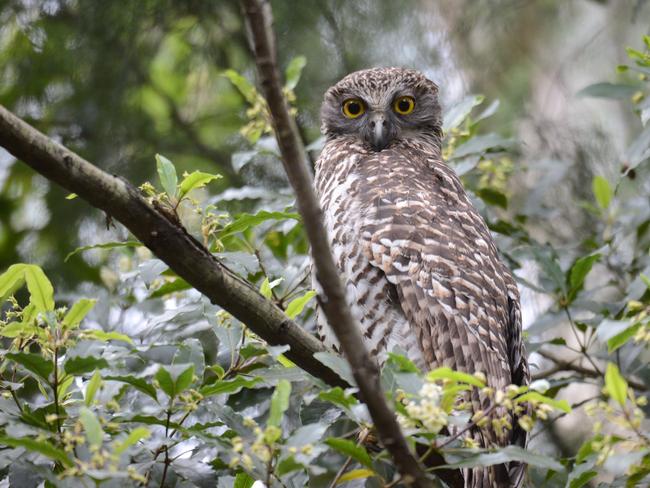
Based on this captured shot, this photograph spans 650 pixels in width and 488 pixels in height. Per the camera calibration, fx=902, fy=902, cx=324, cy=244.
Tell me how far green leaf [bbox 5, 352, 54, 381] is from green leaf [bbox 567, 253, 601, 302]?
1.90m

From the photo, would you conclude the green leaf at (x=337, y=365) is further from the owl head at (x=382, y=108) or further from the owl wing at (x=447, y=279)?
the owl head at (x=382, y=108)

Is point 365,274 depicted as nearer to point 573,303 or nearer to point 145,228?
point 573,303

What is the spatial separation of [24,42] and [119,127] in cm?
74

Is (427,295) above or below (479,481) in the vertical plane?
above

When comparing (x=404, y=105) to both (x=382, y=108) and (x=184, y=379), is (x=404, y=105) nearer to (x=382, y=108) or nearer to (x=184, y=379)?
(x=382, y=108)

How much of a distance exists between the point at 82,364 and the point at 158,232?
37cm

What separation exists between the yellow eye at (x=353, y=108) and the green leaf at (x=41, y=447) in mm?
2715

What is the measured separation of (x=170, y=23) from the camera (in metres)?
5.24

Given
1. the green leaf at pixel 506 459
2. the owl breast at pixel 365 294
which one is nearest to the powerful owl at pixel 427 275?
the owl breast at pixel 365 294

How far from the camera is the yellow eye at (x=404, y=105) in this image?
14.5 ft

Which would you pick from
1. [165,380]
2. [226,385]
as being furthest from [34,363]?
[226,385]

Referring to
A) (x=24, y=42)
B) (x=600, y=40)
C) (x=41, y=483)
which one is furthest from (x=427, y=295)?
(x=600, y=40)

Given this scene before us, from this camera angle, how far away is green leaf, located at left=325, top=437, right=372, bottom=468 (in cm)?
202

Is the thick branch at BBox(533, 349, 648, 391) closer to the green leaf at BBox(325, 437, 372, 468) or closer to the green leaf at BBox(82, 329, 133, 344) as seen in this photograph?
the green leaf at BBox(325, 437, 372, 468)
